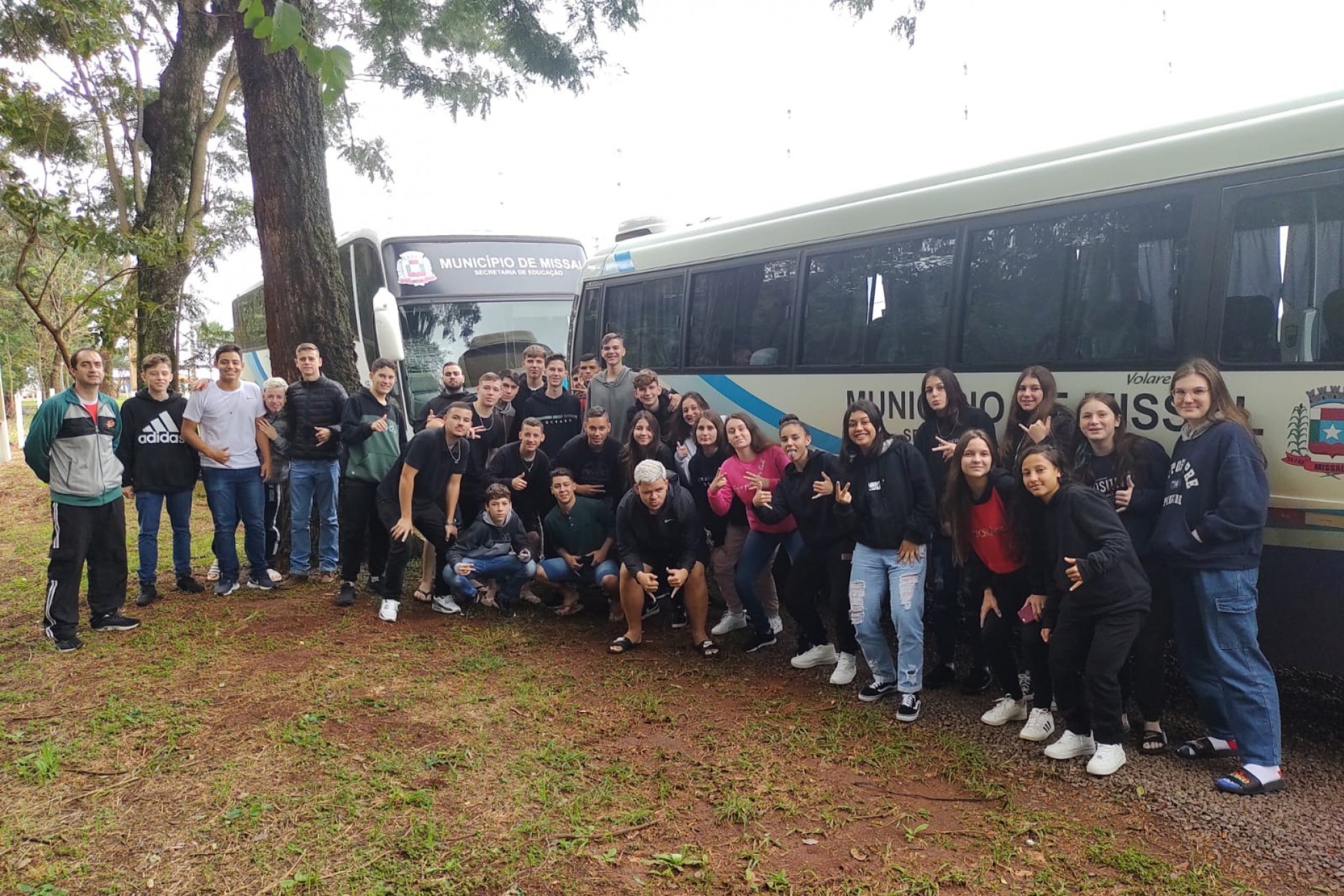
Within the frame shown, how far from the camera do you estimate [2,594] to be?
7.61 meters

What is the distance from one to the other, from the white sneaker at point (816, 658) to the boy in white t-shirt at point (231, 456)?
4.44 metres

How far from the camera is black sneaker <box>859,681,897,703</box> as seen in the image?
4969 mm

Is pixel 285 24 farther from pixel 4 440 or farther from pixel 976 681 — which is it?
pixel 4 440

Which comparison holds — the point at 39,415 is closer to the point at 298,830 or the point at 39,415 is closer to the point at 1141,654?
the point at 298,830

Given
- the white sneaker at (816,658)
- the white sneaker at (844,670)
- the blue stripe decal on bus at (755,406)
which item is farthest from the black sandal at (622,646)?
the blue stripe decal on bus at (755,406)

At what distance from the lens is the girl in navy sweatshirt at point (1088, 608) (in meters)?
3.96

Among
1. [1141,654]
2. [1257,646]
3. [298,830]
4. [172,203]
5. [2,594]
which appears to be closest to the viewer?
[298,830]

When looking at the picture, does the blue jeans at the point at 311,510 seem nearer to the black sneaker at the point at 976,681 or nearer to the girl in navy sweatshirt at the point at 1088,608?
the black sneaker at the point at 976,681

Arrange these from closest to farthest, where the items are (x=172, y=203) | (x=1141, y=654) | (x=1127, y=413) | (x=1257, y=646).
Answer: (x=1257, y=646) < (x=1141, y=654) < (x=1127, y=413) < (x=172, y=203)

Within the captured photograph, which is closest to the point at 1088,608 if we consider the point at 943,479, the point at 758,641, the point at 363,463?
the point at 943,479

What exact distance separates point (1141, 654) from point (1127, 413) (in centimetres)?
133

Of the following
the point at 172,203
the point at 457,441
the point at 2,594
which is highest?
the point at 172,203

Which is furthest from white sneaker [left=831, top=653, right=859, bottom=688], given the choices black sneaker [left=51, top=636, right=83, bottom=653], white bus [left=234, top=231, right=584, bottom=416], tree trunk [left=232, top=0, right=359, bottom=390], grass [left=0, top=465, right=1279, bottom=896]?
white bus [left=234, top=231, right=584, bottom=416]

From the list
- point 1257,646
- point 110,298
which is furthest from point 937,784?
point 110,298
